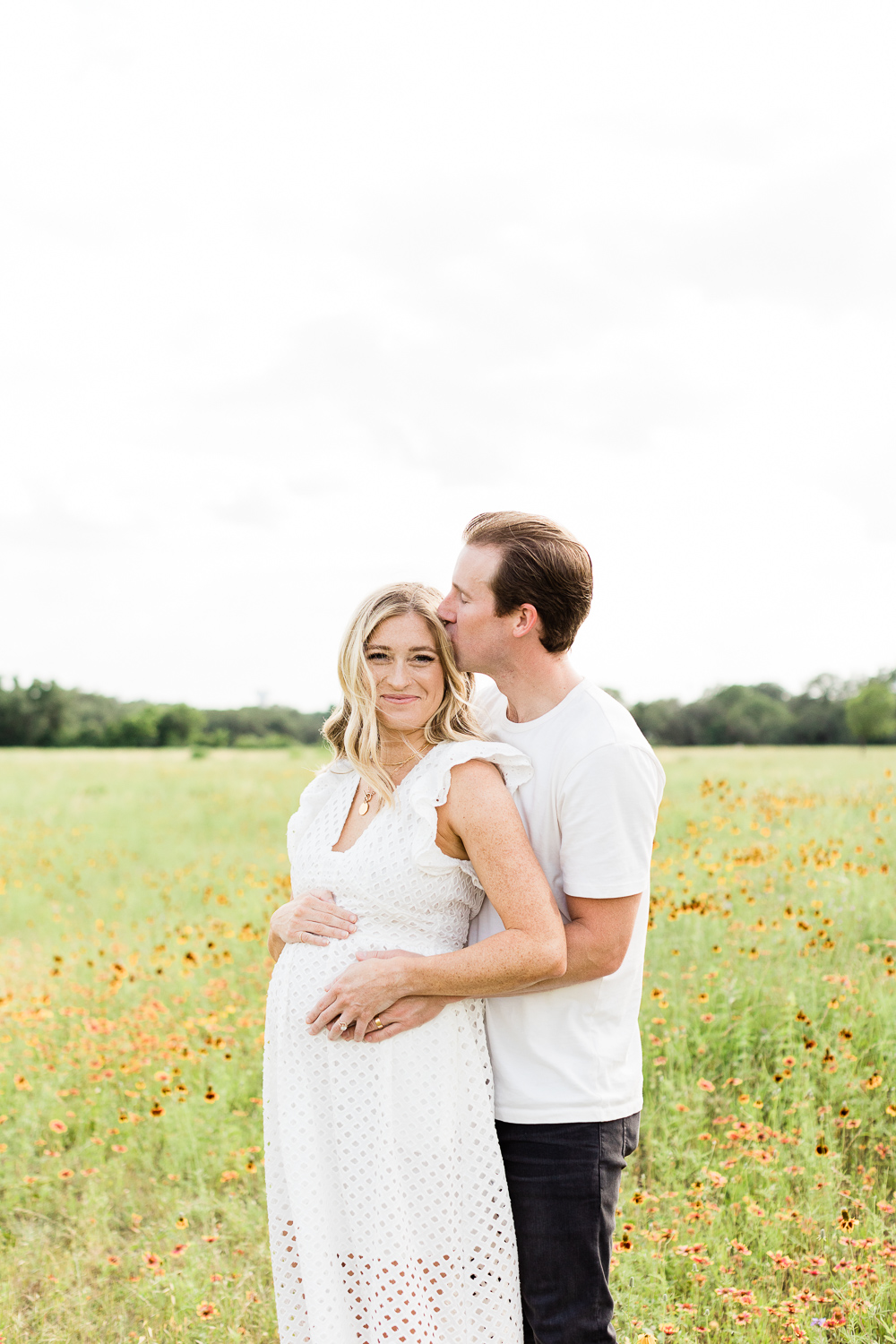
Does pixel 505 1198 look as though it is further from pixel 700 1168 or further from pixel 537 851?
pixel 700 1168

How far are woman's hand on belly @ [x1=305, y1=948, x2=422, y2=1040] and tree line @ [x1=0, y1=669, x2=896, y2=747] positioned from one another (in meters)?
40.4

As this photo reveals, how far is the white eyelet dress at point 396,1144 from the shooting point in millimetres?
2438

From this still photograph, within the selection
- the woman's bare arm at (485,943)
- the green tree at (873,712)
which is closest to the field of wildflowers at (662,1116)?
the woman's bare arm at (485,943)

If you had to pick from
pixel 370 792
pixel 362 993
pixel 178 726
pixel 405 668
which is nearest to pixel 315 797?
pixel 370 792

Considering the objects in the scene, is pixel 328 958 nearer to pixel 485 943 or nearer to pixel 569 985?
pixel 485 943

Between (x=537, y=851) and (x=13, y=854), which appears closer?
(x=537, y=851)

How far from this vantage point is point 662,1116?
13.8 feet

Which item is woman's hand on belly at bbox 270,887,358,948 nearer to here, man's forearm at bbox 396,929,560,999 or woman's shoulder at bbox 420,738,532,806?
man's forearm at bbox 396,929,560,999

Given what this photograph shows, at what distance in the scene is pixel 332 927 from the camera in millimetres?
2598

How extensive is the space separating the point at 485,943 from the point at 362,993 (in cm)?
34

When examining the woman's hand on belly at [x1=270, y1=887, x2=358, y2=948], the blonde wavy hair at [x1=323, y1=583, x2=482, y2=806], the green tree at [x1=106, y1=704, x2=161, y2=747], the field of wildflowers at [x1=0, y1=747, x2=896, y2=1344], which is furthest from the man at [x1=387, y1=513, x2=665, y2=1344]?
the green tree at [x1=106, y1=704, x2=161, y2=747]

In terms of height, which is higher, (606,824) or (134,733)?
(606,824)

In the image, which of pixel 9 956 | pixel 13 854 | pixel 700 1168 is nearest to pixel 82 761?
pixel 13 854

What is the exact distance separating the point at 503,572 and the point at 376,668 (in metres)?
0.45
